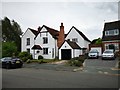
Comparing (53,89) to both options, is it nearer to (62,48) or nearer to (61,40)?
(62,48)

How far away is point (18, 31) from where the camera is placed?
64938mm

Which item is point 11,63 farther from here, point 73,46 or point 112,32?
point 112,32

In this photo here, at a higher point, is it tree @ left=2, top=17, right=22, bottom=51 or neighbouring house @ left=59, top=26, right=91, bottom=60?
tree @ left=2, top=17, right=22, bottom=51

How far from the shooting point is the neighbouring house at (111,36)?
1471 inches

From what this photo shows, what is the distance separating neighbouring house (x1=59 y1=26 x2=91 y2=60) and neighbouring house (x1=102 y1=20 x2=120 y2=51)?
4.34 meters

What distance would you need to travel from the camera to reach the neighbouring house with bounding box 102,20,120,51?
37.4m

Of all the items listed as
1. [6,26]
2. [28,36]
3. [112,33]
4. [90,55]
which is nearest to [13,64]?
[90,55]

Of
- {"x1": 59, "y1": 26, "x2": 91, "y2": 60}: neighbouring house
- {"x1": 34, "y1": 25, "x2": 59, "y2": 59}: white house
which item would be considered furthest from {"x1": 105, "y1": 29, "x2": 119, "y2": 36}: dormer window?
{"x1": 34, "y1": 25, "x2": 59, "y2": 59}: white house

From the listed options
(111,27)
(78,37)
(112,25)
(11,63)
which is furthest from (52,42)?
(11,63)

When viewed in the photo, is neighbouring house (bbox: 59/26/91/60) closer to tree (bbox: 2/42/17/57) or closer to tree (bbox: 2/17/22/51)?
tree (bbox: 2/42/17/57)

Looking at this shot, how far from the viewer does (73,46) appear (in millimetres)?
37375

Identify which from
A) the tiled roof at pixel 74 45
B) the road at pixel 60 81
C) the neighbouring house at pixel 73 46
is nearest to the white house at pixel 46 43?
the neighbouring house at pixel 73 46

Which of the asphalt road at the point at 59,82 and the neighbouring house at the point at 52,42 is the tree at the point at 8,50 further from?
the asphalt road at the point at 59,82

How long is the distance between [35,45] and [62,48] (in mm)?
6589
